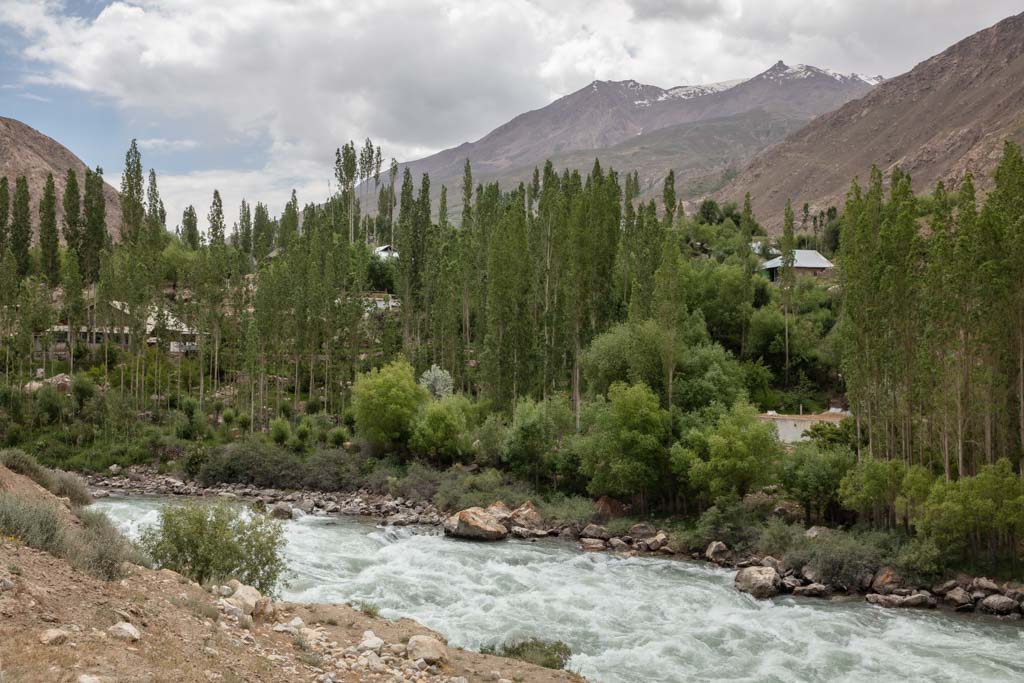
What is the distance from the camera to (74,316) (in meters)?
57.4

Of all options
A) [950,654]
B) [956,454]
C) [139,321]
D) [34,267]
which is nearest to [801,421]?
[956,454]

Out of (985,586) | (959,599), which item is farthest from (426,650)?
(985,586)

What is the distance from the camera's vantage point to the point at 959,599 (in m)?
23.6

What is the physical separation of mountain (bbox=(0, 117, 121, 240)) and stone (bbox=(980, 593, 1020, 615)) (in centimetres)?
13024

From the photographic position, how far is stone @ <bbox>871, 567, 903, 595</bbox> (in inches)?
977

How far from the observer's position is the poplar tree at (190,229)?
94000 mm

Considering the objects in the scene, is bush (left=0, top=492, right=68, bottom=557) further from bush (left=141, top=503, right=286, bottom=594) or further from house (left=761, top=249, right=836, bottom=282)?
house (left=761, top=249, right=836, bottom=282)

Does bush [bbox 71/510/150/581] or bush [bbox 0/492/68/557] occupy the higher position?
bush [bbox 0/492/68/557]

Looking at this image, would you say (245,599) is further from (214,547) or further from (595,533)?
(595,533)

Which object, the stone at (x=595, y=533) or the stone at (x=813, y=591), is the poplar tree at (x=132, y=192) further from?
the stone at (x=813, y=591)

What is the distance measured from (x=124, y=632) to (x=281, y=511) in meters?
24.9

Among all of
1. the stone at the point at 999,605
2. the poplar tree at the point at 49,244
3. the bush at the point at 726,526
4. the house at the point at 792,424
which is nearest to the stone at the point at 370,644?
the bush at the point at 726,526

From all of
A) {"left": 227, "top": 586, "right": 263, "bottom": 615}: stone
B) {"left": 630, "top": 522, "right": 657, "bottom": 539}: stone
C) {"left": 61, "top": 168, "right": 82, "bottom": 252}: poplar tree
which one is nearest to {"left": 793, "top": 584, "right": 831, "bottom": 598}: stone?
{"left": 630, "top": 522, "right": 657, "bottom": 539}: stone

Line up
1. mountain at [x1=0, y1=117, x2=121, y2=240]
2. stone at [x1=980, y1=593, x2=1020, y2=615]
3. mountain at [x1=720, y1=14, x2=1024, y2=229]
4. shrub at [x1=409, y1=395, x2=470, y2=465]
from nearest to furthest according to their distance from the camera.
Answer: stone at [x1=980, y1=593, x2=1020, y2=615] < shrub at [x1=409, y1=395, x2=470, y2=465] < mountain at [x1=0, y1=117, x2=121, y2=240] < mountain at [x1=720, y1=14, x2=1024, y2=229]
